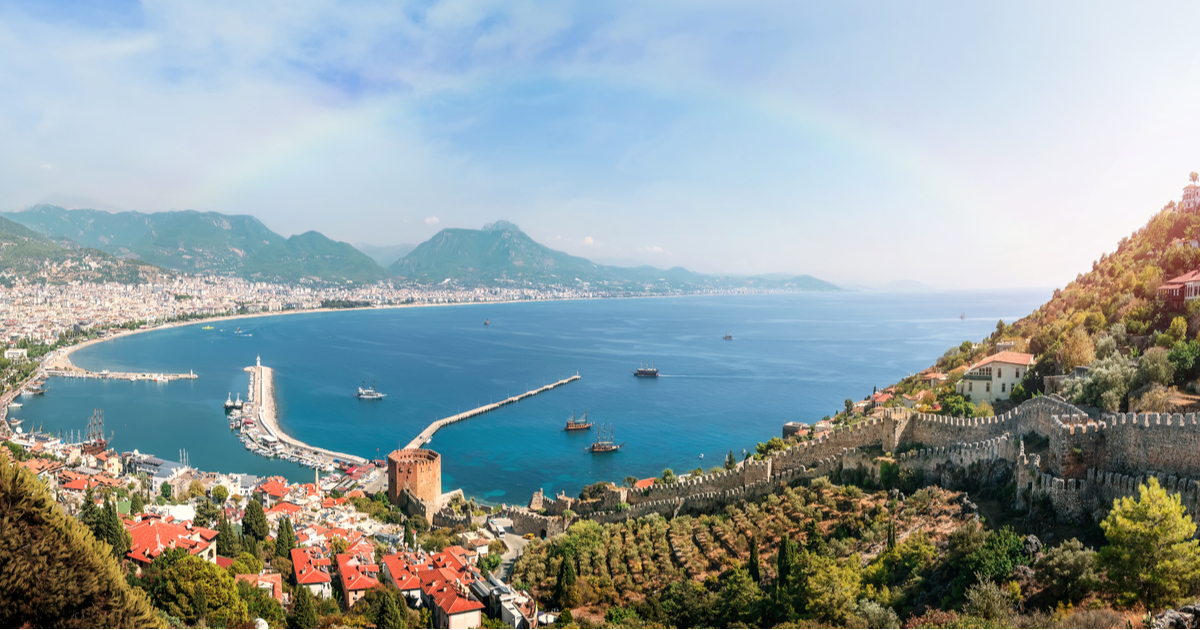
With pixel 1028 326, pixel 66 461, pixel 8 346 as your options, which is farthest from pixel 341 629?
pixel 8 346

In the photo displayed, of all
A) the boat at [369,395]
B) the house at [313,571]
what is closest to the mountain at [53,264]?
the boat at [369,395]

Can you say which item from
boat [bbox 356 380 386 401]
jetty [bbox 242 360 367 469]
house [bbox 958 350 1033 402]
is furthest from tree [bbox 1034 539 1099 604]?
boat [bbox 356 380 386 401]

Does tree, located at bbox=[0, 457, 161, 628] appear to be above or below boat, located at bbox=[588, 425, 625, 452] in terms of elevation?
above

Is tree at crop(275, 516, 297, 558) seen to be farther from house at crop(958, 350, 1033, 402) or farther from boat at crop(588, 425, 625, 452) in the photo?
boat at crop(588, 425, 625, 452)

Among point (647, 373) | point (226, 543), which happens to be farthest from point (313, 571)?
point (647, 373)

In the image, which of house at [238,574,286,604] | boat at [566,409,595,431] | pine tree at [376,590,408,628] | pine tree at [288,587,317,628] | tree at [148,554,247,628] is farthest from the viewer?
boat at [566,409,595,431]

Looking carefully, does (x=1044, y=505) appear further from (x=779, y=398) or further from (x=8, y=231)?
(x=8, y=231)
